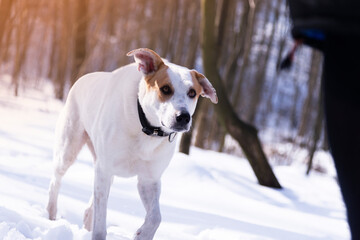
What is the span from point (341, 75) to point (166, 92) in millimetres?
1640

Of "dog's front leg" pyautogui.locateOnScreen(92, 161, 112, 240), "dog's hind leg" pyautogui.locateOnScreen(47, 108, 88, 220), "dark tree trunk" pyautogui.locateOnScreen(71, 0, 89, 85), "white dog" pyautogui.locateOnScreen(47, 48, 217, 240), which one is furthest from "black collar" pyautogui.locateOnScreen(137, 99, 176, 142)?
"dark tree trunk" pyautogui.locateOnScreen(71, 0, 89, 85)

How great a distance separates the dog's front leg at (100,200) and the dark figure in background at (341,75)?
1948 millimetres

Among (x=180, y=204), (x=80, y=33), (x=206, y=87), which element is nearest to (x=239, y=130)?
(x=180, y=204)

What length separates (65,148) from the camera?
3797mm

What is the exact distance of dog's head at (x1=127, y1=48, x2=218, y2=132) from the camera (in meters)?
2.76

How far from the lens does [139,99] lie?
299 cm

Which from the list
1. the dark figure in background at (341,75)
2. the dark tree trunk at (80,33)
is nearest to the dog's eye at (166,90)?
the dark figure in background at (341,75)

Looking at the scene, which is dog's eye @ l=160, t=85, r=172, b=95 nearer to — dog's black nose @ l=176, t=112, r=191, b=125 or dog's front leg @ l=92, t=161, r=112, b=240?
dog's black nose @ l=176, t=112, r=191, b=125

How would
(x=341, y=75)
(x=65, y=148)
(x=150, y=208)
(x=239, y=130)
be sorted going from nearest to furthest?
(x=341, y=75), (x=150, y=208), (x=65, y=148), (x=239, y=130)

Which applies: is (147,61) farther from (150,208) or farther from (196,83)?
(150,208)

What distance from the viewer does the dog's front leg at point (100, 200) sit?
3.01 metres

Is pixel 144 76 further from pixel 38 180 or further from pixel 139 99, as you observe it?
pixel 38 180

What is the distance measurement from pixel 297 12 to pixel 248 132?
543cm

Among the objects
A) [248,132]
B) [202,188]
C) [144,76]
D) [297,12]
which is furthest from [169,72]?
[248,132]
